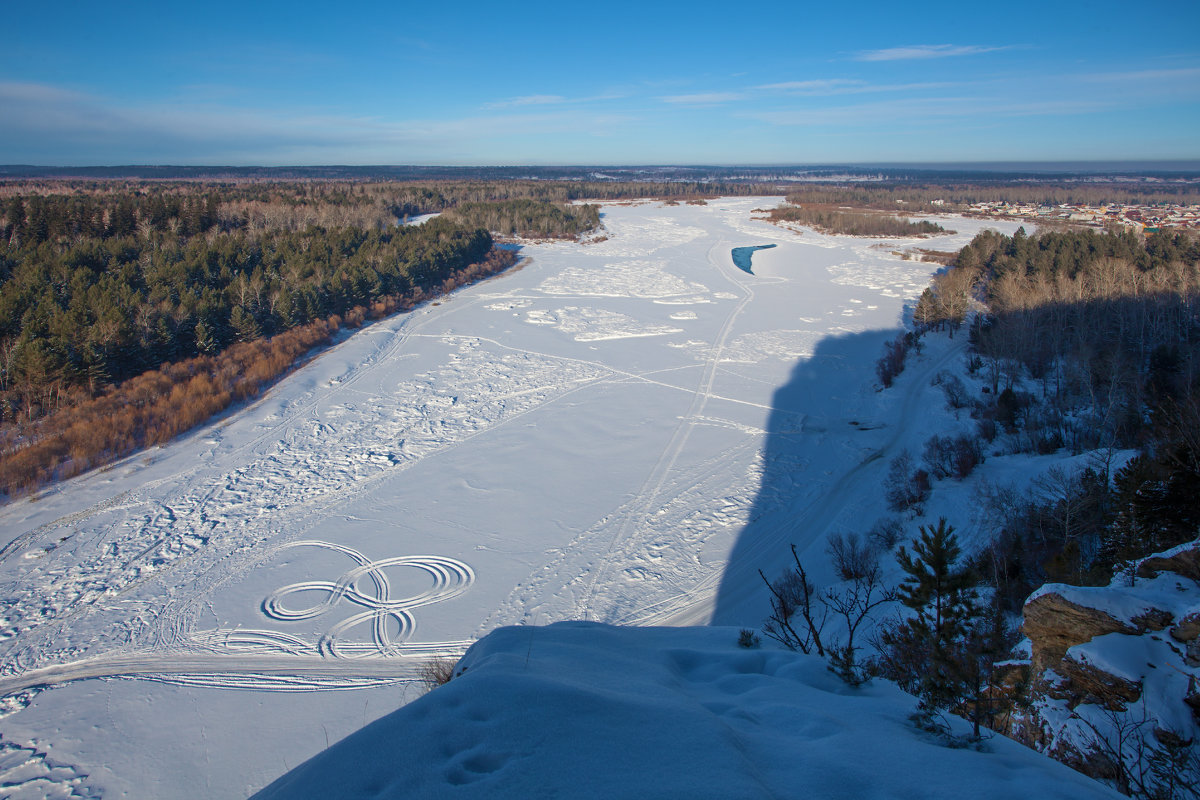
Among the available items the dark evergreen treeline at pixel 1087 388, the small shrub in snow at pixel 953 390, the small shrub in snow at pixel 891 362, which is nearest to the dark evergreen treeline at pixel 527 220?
the dark evergreen treeline at pixel 1087 388

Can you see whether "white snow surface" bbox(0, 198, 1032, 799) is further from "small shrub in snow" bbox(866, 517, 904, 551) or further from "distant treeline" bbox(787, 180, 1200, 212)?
"distant treeline" bbox(787, 180, 1200, 212)

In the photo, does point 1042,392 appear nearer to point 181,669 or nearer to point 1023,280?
point 1023,280

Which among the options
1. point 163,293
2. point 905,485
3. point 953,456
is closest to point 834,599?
point 905,485

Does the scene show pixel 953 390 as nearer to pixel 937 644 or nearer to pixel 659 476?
pixel 659 476

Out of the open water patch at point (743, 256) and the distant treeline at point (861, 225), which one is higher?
the distant treeline at point (861, 225)

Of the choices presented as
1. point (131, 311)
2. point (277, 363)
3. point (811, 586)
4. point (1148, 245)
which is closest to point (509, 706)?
point (811, 586)

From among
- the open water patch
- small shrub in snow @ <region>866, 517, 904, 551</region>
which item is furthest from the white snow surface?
the open water patch

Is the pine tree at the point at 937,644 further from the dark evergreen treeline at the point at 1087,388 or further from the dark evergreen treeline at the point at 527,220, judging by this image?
the dark evergreen treeline at the point at 527,220
